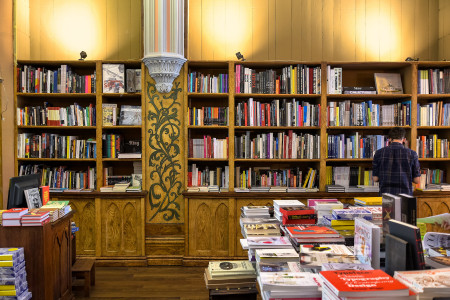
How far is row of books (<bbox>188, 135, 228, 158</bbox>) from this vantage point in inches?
191

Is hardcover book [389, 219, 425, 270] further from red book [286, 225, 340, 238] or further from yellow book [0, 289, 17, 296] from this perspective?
yellow book [0, 289, 17, 296]

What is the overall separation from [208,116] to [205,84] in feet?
1.27

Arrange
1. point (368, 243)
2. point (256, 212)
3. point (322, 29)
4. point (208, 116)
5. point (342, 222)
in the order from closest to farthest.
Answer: point (368, 243) → point (342, 222) → point (256, 212) → point (208, 116) → point (322, 29)

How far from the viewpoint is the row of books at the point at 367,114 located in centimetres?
485

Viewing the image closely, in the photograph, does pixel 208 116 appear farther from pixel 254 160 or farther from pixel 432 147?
pixel 432 147

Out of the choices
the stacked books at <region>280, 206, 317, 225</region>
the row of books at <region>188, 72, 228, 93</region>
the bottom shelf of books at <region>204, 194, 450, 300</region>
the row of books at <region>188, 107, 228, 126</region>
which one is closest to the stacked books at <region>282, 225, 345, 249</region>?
the bottom shelf of books at <region>204, 194, 450, 300</region>

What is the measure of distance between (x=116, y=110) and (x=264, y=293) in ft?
11.8

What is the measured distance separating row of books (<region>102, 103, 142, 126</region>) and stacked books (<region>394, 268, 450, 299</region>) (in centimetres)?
384

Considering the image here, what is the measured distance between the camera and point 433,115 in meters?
4.90

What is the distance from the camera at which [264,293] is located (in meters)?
1.83

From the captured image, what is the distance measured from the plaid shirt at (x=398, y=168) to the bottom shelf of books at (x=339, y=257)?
1.08 meters

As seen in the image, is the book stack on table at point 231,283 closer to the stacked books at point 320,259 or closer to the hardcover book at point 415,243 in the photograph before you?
the stacked books at point 320,259

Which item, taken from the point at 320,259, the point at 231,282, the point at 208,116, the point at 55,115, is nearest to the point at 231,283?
the point at 231,282

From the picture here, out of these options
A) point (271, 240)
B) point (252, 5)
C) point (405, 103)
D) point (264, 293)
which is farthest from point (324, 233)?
point (252, 5)
